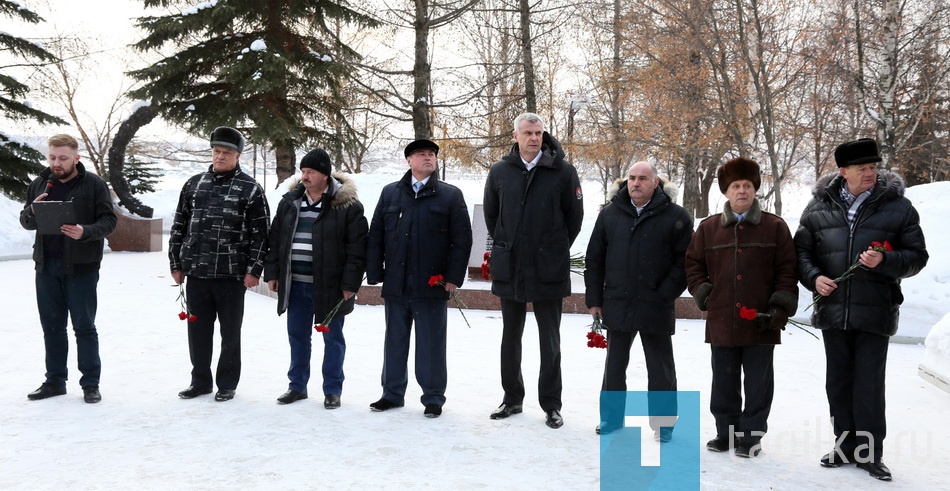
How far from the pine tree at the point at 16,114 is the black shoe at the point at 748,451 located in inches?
731

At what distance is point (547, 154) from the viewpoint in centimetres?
496

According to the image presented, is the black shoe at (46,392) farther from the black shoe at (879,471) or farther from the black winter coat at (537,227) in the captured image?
the black shoe at (879,471)

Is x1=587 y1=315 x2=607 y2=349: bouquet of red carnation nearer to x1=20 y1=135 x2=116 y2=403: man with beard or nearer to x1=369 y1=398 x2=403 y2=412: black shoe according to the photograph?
x1=369 y1=398 x2=403 y2=412: black shoe

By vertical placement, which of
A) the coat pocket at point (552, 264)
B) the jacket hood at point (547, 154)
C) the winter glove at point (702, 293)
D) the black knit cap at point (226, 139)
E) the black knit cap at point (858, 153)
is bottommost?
the winter glove at point (702, 293)

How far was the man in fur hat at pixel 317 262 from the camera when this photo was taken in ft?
17.1

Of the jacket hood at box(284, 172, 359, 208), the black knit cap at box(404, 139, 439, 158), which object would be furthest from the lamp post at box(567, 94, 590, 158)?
the black knit cap at box(404, 139, 439, 158)

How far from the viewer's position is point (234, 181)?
5328 millimetres

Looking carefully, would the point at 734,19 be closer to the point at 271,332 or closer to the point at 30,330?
the point at 271,332

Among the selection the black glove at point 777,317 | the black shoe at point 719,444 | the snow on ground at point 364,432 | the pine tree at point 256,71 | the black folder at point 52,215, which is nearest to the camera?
the snow on ground at point 364,432

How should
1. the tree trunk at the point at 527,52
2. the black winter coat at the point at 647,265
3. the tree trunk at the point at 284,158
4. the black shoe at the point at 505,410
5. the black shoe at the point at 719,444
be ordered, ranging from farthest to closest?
the tree trunk at the point at 284,158, the tree trunk at the point at 527,52, the black shoe at the point at 505,410, the black winter coat at the point at 647,265, the black shoe at the point at 719,444

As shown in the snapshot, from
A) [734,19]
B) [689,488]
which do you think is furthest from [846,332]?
[734,19]

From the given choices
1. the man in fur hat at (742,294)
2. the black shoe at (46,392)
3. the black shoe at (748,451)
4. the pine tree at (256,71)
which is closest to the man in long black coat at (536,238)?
the man in fur hat at (742,294)

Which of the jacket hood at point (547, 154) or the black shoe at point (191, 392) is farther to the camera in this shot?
the black shoe at point (191, 392)

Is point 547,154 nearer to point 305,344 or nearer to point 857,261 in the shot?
point 857,261
